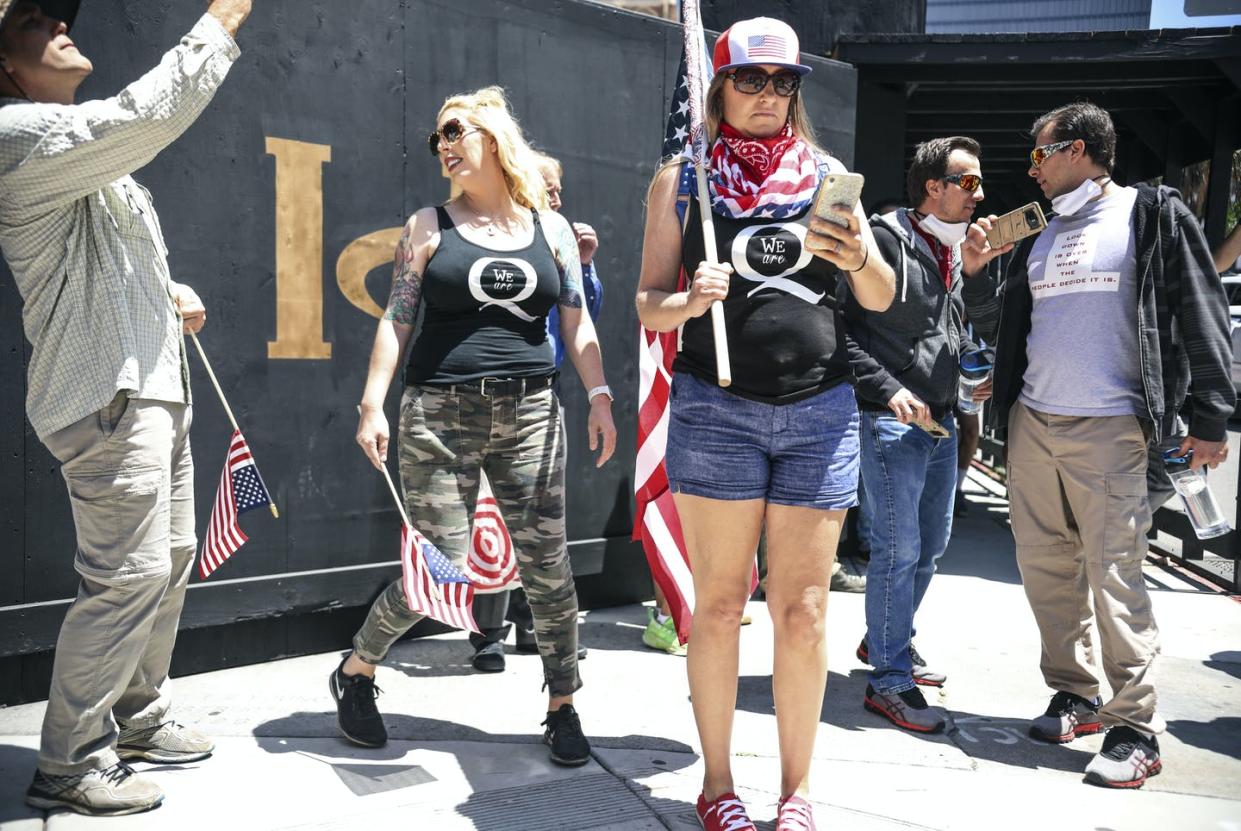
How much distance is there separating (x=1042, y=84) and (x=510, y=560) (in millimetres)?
5795

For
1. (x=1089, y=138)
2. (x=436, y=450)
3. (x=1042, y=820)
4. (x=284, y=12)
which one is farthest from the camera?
(x=284, y=12)

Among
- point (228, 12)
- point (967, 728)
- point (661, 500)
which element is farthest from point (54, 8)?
point (967, 728)

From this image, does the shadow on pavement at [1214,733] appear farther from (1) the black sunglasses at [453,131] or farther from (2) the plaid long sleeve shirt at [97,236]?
(2) the plaid long sleeve shirt at [97,236]

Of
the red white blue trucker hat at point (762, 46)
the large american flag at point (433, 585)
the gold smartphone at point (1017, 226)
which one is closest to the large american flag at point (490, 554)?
the large american flag at point (433, 585)

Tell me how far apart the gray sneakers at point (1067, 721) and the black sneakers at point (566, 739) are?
1732 millimetres

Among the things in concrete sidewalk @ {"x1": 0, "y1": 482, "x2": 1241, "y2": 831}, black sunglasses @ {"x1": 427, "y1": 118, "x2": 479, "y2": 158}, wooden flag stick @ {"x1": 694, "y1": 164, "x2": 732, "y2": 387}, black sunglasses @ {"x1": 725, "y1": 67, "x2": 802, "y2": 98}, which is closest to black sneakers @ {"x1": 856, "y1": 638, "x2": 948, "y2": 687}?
concrete sidewalk @ {"x1": 0, "y1": 482, "x2": 1241, "y2": 831}

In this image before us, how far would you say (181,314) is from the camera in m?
3.36

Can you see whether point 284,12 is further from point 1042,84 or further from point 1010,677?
point 1042,84

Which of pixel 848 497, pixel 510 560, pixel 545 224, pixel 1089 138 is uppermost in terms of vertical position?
pixel 1089 138

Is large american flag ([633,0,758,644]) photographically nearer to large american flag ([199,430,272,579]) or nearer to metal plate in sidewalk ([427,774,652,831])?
metal plate in sidewalk ([427,774,652,831])

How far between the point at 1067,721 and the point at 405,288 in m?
2.92

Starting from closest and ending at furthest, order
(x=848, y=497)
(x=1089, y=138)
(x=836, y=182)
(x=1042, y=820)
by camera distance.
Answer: (x=836, y=182), (x=848, y=497), (x=1042, y=820), (x=1089, y=138)

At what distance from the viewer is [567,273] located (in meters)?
3.80

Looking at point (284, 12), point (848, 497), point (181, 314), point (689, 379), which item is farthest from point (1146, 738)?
point (284, 12)
